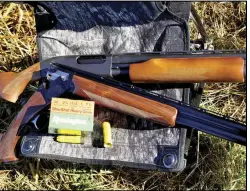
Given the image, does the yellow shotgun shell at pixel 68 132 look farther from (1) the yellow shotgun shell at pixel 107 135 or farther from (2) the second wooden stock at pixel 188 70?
(2) the second wooden stock at pixel 188 70

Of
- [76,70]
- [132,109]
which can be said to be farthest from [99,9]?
[132,109]

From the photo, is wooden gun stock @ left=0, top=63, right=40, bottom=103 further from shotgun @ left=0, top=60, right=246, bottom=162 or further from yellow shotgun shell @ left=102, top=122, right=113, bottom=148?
yellow shotgun shell @ left=102, top=122, right=113, bottom=148

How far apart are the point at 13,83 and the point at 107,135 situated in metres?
0.48

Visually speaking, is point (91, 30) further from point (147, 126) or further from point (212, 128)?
point (212, 128)

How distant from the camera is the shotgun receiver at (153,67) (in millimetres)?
2143

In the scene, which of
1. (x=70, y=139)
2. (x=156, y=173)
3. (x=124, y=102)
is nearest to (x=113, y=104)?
(x=124, y=102)

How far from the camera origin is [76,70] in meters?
2.40

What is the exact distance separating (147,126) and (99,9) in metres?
0.57

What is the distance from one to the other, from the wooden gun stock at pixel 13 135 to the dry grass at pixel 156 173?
52 cm

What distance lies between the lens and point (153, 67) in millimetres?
2250

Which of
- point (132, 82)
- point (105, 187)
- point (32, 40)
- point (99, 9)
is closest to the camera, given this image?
point (132, 82)

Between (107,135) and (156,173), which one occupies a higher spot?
A: (107,135)

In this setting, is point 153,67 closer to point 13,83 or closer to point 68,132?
point 68,132

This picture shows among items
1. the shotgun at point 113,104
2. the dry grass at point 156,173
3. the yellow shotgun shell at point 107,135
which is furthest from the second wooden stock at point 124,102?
the dry grass at point 156,173
